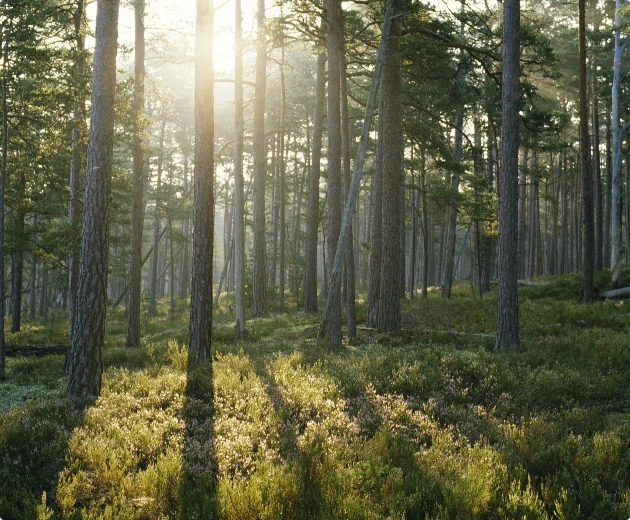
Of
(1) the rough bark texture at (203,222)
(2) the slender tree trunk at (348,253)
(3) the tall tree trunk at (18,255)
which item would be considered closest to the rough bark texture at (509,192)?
(2) the slender tree trunk at (348,253)

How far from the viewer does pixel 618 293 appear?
18.8 metres

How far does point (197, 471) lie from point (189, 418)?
1782 millimetres

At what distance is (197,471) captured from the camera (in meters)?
5.21

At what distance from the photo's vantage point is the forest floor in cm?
455

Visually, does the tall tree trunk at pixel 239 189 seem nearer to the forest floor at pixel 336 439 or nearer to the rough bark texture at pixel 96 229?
the forest floor at pixel 336 439

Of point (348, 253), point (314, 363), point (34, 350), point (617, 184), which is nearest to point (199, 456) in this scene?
point (314, 363)

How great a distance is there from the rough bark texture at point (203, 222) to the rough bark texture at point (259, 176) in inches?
325

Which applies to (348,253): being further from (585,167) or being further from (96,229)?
(585,167)

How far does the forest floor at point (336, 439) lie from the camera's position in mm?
4547

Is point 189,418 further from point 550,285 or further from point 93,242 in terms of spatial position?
point 550,285

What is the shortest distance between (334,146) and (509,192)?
5.05 metres

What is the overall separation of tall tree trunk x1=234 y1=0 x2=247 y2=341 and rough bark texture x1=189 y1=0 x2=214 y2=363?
390 cm

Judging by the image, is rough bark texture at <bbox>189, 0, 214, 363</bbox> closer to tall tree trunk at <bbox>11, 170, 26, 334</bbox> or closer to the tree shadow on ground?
the tree shadow on ground

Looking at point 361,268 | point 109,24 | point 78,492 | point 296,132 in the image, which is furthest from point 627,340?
point 361,268
